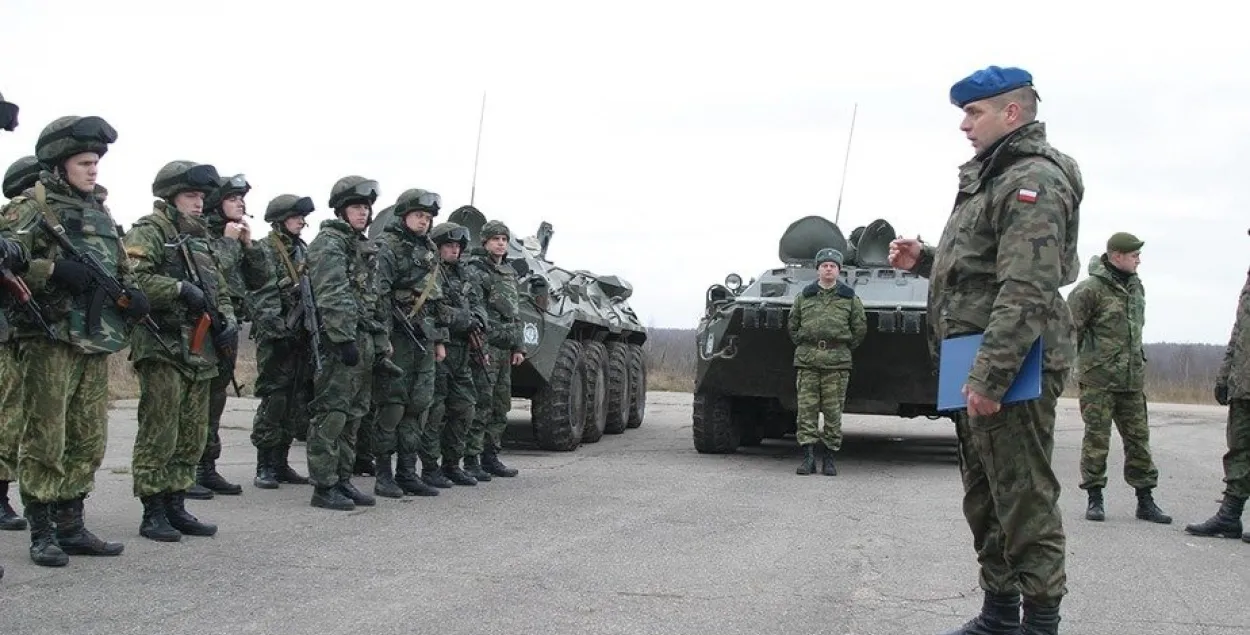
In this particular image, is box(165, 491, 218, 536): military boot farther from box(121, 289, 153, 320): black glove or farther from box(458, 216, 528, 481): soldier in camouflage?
box(458, 216, 528, 481): soldier in camouflage

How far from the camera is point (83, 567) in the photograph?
541cm

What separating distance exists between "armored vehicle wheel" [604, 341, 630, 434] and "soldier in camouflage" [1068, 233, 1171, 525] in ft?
21.2

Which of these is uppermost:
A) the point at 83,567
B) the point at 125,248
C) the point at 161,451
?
the point at 125,248

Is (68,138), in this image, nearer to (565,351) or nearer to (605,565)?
(605,565)

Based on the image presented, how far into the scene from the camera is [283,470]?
29.2ft

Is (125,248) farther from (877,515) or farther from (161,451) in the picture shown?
(877,515)

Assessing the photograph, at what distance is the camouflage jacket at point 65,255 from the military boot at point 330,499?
198 centimetres

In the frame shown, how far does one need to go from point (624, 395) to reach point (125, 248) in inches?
331

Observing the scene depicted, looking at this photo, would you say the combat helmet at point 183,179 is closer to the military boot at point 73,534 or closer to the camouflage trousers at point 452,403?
the military boot at point 73,534

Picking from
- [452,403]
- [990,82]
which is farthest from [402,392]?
[990,82]

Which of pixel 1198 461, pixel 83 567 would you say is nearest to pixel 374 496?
pixel 83 567

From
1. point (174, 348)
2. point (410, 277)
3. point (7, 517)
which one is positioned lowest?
point (7, 517)

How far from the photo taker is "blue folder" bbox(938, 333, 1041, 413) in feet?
13.4

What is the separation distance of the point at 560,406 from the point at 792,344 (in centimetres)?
215
